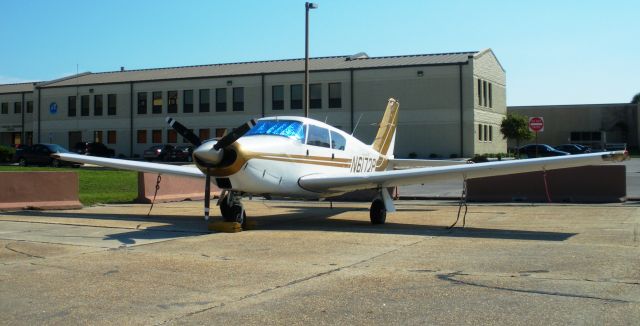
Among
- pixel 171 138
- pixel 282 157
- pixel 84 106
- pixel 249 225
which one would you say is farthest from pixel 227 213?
pixel 84 106

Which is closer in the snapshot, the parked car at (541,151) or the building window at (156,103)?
the parked car at (541,151)

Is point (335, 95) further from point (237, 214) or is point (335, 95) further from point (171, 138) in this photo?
point (237, 214)

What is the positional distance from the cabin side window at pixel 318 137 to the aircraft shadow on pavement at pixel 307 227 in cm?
178

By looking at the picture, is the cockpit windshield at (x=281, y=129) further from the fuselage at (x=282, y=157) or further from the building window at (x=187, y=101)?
the building window at (x=187, y=101)

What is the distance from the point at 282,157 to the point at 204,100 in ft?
169

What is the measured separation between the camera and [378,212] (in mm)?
13773

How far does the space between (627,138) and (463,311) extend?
88048mm

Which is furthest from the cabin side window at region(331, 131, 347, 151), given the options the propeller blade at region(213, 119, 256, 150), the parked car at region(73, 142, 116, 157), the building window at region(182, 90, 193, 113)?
the building window at region(182, 90, 193, 113)

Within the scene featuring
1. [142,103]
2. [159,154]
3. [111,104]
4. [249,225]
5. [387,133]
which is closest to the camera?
[249,225]

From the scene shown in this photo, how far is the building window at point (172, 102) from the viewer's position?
63781 mm

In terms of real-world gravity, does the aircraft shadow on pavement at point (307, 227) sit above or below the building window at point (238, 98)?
below

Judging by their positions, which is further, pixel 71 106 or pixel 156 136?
pixel 71 106

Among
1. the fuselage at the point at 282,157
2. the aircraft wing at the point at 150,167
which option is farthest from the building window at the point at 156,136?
the fuselage at the point at 282,157

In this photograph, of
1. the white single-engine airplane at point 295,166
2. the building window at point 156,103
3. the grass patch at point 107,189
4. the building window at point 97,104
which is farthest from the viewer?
the building window at point 97,104
